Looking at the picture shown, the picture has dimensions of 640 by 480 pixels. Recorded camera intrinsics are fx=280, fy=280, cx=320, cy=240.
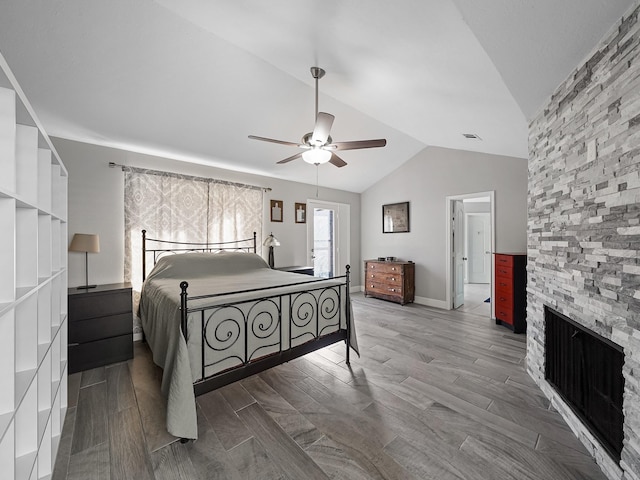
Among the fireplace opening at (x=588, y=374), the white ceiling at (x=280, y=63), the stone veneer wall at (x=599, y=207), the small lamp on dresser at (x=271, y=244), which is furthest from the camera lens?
the small lamp on dresser at (x=271, y=244)

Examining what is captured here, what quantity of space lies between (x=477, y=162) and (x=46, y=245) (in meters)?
5.17

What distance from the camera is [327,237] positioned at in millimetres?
6062

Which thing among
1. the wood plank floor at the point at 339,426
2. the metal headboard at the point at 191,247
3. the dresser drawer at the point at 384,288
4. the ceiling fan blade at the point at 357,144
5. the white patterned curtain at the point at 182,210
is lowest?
the wood plank floor at the point at 339,426

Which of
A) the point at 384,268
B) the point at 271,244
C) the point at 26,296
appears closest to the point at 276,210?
the point at 271,244

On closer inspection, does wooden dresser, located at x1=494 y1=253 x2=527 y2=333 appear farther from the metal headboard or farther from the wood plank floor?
the metal headboard

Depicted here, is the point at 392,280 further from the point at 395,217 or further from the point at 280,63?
the point at 280,63

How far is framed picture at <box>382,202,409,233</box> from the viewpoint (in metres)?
5.52

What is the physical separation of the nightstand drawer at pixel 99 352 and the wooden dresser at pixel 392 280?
161 inches

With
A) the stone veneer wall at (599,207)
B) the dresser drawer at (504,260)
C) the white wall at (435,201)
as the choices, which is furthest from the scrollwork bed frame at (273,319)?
the white wall at (435,201)

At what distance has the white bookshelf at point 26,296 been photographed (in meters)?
0.92

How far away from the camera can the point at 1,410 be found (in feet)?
2.96

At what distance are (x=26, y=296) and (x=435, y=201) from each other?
205 inches

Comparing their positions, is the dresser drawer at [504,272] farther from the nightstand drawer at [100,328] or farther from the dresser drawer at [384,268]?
the nightstand drawer at [100,328]

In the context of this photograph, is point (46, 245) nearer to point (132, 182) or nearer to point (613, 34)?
point (132, 182)
